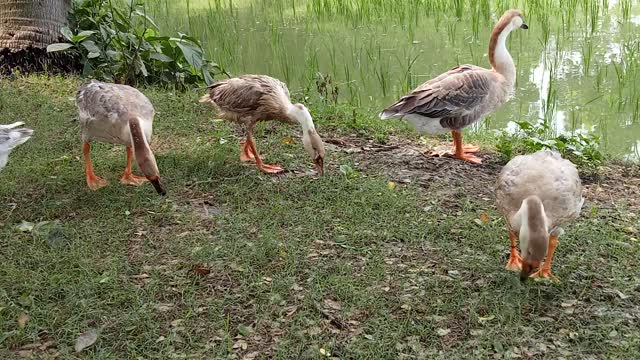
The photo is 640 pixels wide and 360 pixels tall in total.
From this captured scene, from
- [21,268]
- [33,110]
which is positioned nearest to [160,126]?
[33,110]

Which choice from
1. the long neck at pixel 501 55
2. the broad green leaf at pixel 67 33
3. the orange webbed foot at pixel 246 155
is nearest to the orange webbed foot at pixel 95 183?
the orange webbed foot at pixel 246 155

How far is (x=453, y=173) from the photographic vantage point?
20.6 feet

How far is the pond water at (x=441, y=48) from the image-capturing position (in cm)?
855

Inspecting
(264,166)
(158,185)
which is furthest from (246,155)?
(158,185)

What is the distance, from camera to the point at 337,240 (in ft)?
16.4

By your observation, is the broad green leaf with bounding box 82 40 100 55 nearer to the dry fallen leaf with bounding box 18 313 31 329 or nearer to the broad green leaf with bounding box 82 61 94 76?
the broad green leaf with bounding box 82 61 94 76

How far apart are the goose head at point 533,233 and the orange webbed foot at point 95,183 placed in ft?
11.5

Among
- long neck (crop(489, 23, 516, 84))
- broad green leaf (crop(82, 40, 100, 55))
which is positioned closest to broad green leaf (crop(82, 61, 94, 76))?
broad green leaf (crop(82, 40, 100, 55))

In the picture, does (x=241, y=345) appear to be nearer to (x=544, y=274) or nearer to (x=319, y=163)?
(x=544, y=274)

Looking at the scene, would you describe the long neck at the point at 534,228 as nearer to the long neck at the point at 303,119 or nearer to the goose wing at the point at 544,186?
the goose wing at the point at 544,186

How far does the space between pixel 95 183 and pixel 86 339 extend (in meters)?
2.13

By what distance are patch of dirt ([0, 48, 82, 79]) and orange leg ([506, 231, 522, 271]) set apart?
6307mm

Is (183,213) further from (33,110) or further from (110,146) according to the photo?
(33,110)

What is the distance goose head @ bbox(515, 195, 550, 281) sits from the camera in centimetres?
402
